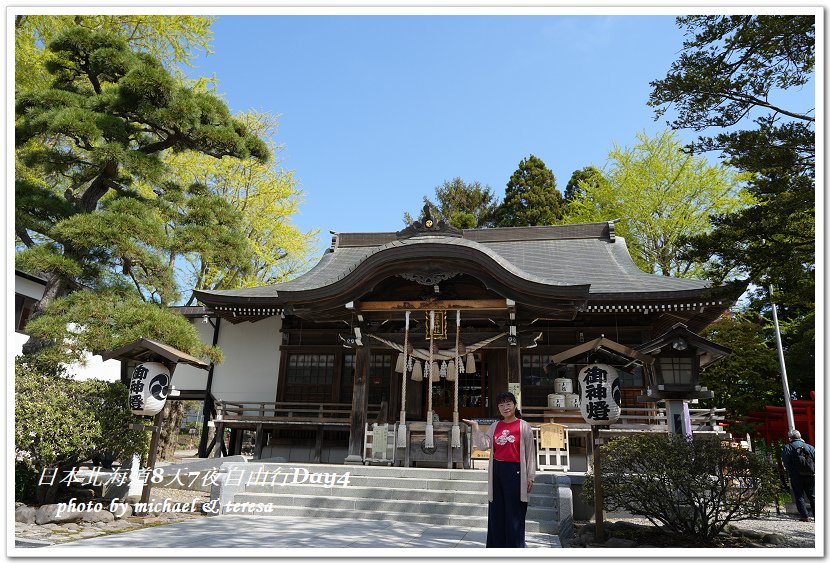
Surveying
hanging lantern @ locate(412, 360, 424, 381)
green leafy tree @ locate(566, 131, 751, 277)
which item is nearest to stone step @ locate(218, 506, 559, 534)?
hanging lantern @ locate(412, 360, 424, 381)

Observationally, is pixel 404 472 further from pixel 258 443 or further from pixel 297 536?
pixel 258 443

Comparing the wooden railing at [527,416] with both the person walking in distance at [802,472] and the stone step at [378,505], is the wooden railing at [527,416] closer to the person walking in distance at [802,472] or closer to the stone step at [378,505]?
the person walking in distance at [802,472]

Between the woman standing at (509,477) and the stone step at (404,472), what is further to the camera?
the stone step at (404,472)

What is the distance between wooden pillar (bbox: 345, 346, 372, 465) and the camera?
11.1 metres

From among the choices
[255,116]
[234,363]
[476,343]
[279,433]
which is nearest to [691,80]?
[476,343]

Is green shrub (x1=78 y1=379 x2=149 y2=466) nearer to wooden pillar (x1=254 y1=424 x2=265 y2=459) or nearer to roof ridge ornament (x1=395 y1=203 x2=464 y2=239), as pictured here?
wooden pillar (x1=254 y1=424 x2=265 y2=459)

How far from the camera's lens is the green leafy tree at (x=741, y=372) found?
16.3 meters

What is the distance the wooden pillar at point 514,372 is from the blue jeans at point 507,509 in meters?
5.64

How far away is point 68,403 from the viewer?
308 inches

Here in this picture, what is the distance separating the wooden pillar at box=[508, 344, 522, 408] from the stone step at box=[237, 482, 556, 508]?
110 inches

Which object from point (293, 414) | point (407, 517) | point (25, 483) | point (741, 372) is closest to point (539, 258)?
point (741, 372)

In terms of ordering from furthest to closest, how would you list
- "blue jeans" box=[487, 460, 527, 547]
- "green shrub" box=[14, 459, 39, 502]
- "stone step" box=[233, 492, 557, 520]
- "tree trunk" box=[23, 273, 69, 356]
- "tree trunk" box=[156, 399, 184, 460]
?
"tree trunk" box=[156, 399, 184, 460] < "tree trunk" box=[23, 273, 69, 356] < "green shrub" box=[14, 459, 39, 502] < "stone step" box=[233, 492, 557, 520] < "blue jeans" box=[487, 460, 527, 547]

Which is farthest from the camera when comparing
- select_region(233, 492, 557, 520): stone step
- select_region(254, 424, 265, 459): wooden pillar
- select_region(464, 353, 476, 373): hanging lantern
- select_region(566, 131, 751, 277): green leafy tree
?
select_region(566, 131, 751, 277): green leafy tree

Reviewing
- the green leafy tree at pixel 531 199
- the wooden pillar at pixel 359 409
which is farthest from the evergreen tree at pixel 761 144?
the green leafy tree at pixel 531 199
